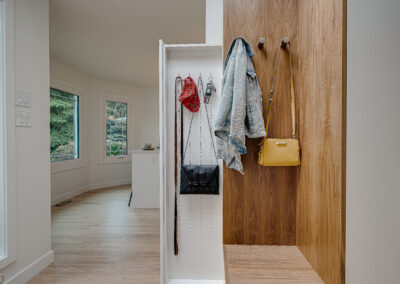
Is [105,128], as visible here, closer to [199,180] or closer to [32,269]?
[32,269]

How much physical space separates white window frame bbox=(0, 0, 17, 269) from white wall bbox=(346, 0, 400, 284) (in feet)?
6.89

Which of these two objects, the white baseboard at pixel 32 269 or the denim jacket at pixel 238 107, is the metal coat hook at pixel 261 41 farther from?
the white baseboard at pixel 32 269

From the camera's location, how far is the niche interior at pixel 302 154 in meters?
0.91

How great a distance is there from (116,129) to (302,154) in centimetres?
477

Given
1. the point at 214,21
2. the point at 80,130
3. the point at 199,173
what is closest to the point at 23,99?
the point at 199,173

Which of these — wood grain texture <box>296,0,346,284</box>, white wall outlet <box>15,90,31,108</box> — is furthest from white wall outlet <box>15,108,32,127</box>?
wood grain texture <box>296,0,346,284</box>

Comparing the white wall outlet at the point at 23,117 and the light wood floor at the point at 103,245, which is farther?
the light wood floor at the point at 103,245

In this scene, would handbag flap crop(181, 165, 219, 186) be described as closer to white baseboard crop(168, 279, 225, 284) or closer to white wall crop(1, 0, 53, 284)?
white baseboard crop(168, 279, 225, 284)

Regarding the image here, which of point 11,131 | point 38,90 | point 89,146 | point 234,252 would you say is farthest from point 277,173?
point 89,146

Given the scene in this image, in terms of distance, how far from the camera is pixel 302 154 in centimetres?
123

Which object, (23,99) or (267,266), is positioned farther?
(23,99)

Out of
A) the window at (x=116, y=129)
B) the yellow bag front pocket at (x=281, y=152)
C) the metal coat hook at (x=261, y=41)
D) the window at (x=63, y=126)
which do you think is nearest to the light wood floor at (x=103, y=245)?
the window at (x=63, y=126)

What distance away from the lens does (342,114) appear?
87cm

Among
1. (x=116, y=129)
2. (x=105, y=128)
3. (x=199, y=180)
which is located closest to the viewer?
(x=199, y=180)
